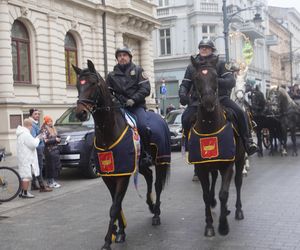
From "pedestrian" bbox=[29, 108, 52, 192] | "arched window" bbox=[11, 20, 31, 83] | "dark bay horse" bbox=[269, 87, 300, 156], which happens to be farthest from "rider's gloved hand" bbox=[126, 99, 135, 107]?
"arched window" bbox=[11, 20, 31, 83]

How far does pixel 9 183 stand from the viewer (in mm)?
10523

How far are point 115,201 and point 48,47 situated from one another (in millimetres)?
18489

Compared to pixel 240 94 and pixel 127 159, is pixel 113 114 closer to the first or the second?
pixel 127 159

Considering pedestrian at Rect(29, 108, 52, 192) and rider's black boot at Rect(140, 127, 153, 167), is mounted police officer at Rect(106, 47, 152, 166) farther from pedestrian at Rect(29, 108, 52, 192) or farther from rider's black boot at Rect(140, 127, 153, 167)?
pedestrian at Rect(29, 108, 52, 192)

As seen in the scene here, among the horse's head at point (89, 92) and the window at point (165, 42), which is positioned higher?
the window at point (165, 42)

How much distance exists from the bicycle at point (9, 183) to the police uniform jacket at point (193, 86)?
15.3 feet

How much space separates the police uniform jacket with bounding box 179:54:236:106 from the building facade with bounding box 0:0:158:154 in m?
13.9

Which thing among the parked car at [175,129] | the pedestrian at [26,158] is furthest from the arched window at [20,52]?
the pedestrian at [26,158]

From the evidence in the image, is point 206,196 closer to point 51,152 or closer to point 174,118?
point 51,152

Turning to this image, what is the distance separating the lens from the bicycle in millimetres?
10382

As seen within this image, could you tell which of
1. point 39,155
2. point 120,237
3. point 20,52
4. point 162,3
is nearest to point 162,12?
point 162,3

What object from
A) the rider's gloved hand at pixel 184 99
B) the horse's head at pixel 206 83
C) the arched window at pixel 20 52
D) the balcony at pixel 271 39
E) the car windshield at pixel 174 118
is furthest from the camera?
the balcony at pixel 271 39

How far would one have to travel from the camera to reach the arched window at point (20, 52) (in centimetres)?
2203

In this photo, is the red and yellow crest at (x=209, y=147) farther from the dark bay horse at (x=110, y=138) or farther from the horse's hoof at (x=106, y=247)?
the horse's hoof at (x=106, y=247)
